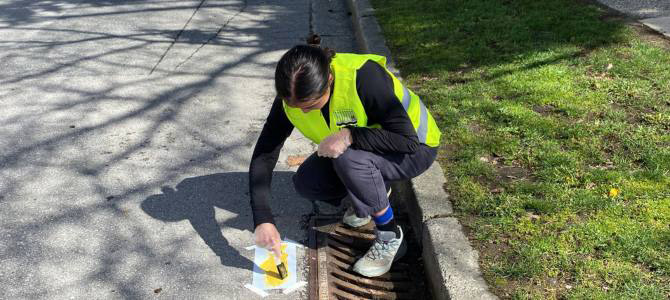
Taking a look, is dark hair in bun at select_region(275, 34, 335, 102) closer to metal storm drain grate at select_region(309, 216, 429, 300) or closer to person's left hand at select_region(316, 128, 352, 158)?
person's left hand at select_region(316, 128, 352, 158)

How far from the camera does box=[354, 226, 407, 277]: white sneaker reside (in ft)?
11.1

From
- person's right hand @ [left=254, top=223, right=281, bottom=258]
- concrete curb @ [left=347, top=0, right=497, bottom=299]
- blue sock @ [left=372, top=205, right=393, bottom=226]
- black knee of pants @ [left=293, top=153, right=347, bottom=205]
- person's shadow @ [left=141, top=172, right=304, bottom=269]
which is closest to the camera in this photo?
concrete curb @ [left=347, top=0, right=497, bottom=299]

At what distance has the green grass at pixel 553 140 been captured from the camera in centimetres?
303

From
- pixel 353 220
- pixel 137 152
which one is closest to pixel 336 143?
pixel 353 220

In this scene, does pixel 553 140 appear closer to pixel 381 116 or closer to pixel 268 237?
pixel 381 116

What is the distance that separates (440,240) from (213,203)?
4.39 feet

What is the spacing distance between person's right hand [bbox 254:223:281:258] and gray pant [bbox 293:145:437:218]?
0.41 metres

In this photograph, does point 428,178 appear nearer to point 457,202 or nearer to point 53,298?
point 457,202

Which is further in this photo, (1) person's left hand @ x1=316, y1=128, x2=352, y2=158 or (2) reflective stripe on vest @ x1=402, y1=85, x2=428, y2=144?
(2) reflective stripe on vest @ x1=402, y1=85, x2=428, y2=144

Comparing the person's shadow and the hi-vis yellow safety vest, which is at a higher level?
the hi-vis yellow safety vest

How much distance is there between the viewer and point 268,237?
311 centimetres

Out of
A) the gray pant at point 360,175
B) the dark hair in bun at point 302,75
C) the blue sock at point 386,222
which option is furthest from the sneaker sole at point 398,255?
the dark hair in bun at point 302,75

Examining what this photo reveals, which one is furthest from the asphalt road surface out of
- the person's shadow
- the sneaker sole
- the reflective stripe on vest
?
the reflective stripe on vest

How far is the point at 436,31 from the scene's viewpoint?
6395 mm
